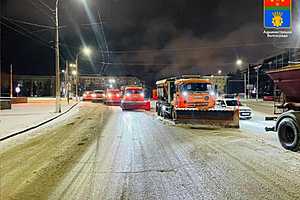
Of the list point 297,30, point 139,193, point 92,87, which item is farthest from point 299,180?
point 92,87

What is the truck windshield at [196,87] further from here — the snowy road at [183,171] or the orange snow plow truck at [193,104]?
the snowy road at [183,171]

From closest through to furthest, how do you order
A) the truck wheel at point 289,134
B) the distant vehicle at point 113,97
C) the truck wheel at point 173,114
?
the truck wheel at point 289,134
the truck wheel at point 173,114
the distant vehicle at point 113,97

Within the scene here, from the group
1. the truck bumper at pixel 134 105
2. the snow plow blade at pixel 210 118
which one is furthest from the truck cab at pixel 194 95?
the truck bumper at pixel 134 105

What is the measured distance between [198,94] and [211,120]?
8.66 ft

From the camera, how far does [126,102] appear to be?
33.7 m

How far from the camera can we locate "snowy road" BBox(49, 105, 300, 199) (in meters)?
6.37

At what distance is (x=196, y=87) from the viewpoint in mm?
20969

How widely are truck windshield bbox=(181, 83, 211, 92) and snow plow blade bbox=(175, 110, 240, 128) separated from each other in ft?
6.55

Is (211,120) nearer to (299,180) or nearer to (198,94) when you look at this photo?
(198,94)

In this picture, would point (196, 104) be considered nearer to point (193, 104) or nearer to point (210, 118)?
point (193, 104)

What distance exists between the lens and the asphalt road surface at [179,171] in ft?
20.9

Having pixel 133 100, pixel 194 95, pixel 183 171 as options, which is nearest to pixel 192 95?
pixel 194 95

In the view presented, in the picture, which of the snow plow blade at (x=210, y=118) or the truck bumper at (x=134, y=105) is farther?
the truck bumper at (x=134, y=105)

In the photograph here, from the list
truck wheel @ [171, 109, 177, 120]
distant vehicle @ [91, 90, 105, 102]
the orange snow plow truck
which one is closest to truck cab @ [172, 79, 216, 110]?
the orange snow plow truck
